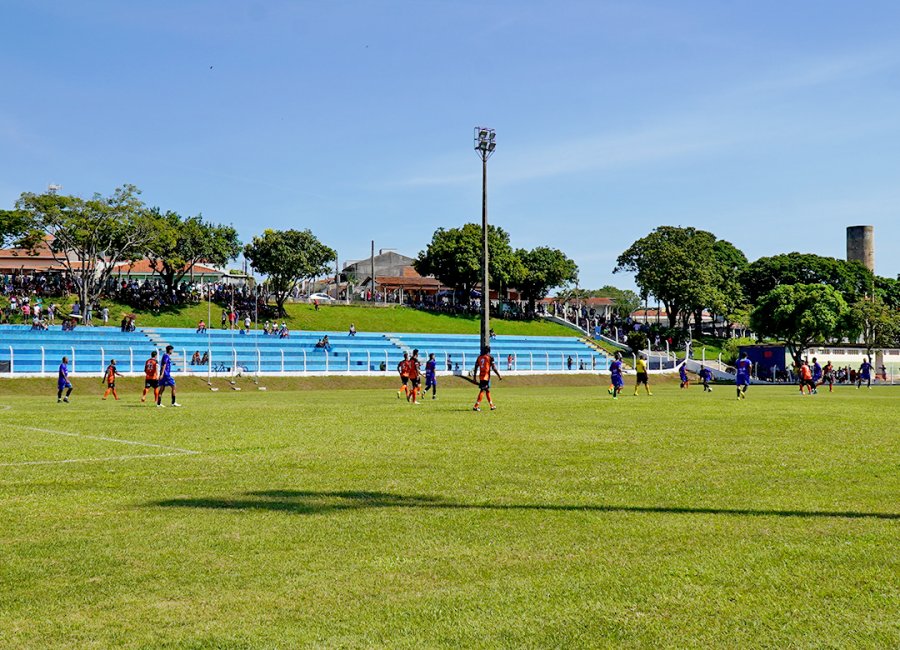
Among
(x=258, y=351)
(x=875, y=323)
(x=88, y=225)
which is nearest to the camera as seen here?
(x=258, y=351)

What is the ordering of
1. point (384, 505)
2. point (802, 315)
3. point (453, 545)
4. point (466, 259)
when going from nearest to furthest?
point (453, 545)
point (384, 505)
point (802, 315)
point (466, 259)

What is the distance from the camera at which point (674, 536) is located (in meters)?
8.27

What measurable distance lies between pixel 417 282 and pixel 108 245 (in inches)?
2645

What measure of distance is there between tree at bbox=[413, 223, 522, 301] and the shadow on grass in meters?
90.1

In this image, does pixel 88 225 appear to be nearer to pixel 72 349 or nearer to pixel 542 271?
pixel 72 349

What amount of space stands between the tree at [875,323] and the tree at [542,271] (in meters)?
31.8

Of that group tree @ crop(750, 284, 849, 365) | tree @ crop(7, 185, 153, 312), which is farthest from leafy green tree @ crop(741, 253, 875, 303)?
tree @ crop(7, 185, 153, 312)

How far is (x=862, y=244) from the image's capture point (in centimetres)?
14525

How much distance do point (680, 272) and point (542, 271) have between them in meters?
15.7

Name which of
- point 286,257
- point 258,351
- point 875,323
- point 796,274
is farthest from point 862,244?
point 258,351

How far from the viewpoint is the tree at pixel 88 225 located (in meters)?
64.7

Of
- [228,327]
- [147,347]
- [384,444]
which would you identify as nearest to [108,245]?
[228,327]

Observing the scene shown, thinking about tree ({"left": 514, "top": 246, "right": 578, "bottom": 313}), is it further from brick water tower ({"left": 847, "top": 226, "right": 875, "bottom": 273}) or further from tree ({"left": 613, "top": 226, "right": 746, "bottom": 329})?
brick water tower ({"left": 847, "top": 226, "right": 875, "bottom": 273})

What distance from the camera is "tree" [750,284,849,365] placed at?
85312 millimetres
